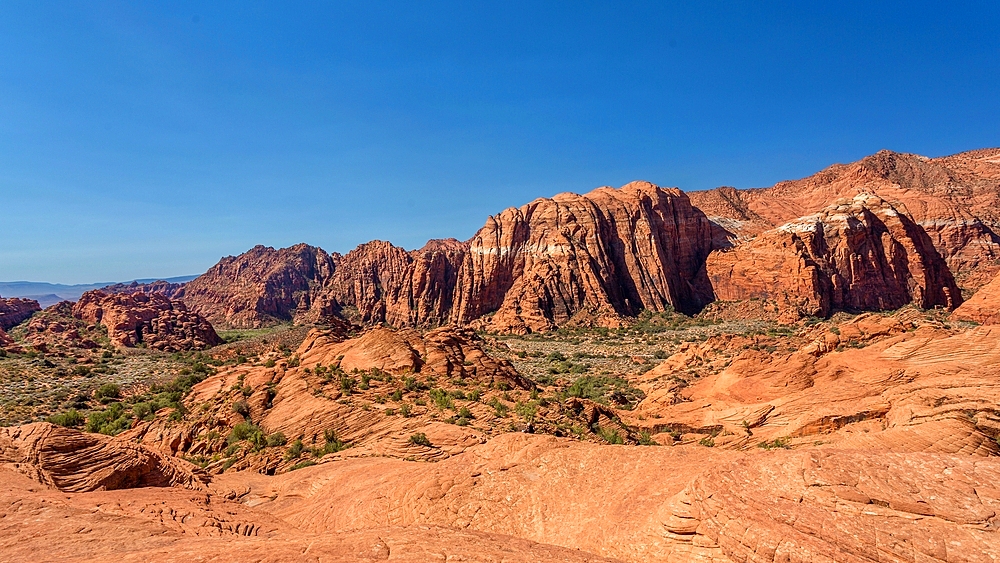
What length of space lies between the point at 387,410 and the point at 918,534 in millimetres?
18148

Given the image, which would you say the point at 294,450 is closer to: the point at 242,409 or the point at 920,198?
the point at 242,409

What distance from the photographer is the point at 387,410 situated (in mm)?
20938

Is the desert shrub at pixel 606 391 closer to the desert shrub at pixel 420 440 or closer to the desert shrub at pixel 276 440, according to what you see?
the desert shrub at pixel 420 440

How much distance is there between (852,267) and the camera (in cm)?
7894

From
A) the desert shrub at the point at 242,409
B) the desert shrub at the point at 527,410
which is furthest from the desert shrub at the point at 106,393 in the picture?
the desert shrub at the point at 527,410

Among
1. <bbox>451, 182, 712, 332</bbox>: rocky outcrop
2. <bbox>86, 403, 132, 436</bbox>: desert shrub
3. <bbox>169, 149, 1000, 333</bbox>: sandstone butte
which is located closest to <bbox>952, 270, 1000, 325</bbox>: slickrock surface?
<bbox>169, 149, 1000, 333</bbox>: sandstone butte

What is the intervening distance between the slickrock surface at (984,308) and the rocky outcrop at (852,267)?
25094 mm

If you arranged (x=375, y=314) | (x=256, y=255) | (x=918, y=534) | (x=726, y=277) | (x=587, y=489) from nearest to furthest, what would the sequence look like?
(x=918, y=534), (x=587, y=489), (x=726, y=277), (x=375, y=314), (x=256, y=255)

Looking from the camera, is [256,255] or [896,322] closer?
[896,322]

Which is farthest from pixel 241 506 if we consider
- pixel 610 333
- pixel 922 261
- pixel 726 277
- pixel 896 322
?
pixel 922 261

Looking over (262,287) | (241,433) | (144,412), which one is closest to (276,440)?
(241,433)

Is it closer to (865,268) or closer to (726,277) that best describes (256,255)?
(726,277)

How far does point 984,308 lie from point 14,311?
530 ft

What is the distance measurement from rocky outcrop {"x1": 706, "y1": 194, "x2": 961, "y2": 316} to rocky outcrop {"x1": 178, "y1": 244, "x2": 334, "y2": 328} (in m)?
107
